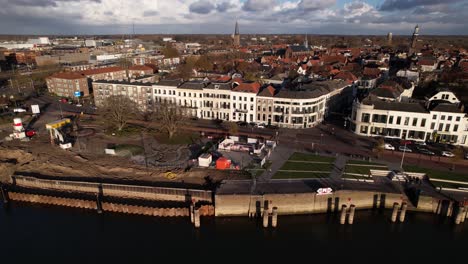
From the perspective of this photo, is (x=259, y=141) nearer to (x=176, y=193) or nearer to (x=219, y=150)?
(x=219, y=150)

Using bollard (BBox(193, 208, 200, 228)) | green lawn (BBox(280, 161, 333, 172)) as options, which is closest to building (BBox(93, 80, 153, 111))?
green lawn (BBox(280, 161, 333, 172))

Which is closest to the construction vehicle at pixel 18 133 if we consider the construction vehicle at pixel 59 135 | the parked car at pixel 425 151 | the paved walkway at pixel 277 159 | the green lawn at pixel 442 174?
the construction vehicle at pixel 59 135

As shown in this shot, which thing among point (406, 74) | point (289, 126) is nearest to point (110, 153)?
point (289, 126)

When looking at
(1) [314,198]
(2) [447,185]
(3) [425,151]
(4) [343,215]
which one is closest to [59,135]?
(1) [314,198]

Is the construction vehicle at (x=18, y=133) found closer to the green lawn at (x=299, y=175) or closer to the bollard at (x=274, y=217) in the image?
the green lawn at (x=299, y=175)

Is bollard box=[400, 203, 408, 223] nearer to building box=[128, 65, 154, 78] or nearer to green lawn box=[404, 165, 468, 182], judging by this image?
green lawn box=[404, 165, 468, 182]

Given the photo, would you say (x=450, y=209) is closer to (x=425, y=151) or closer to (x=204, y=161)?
(x=425, y=151)
